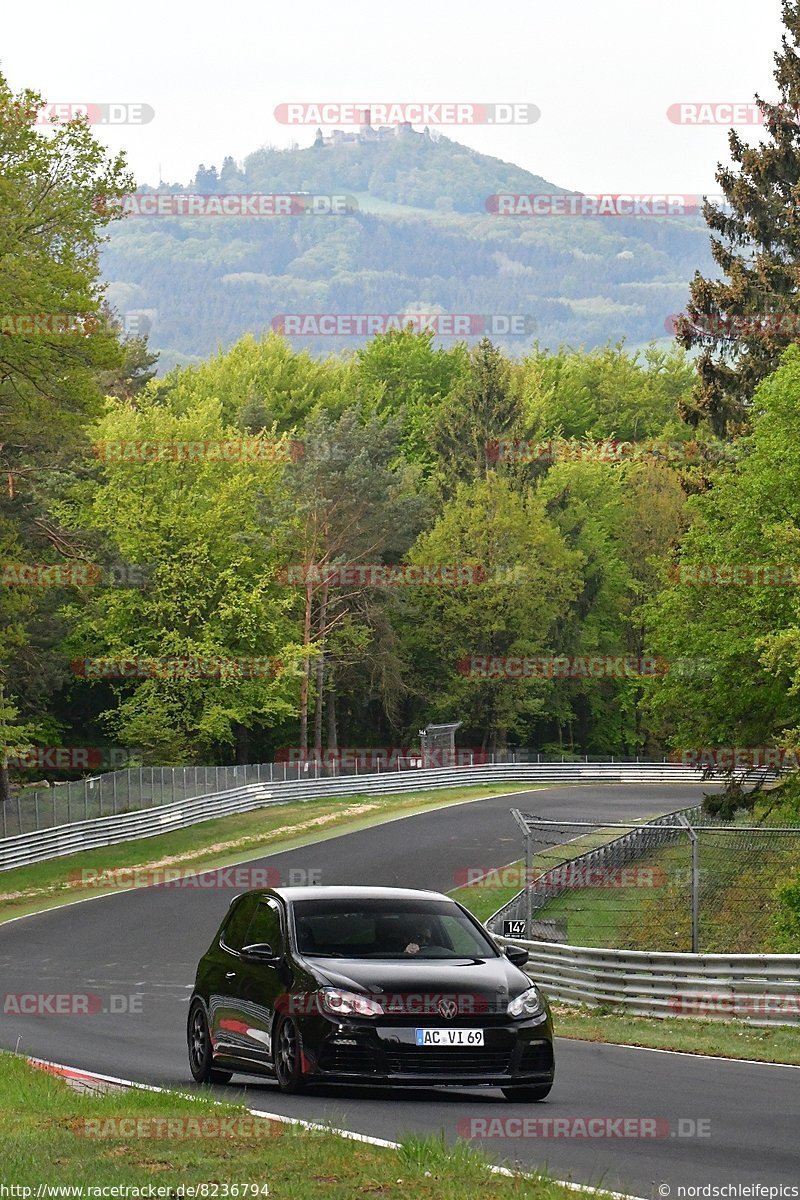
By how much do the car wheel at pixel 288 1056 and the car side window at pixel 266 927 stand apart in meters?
0.65

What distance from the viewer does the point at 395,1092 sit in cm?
1286

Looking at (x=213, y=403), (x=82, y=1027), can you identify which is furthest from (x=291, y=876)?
(x=213, y=403)

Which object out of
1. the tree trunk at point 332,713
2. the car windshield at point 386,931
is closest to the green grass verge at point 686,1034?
the car windshield at point 386,931

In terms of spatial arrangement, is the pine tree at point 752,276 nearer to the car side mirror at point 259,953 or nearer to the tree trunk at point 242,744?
the tree trunk at point 242,744

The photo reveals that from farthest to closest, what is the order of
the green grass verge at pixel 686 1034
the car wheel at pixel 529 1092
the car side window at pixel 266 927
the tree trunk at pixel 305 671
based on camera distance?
the tree trunk at pixel 305 671 < the green grass verge at pixel 686 1034 < the car side window at pixel 266 927 < the car wheel at pixel 529 1092

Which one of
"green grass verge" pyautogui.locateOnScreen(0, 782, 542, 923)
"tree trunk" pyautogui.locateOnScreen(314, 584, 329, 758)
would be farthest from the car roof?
"tree trunk" pyautogui.locateOnScreen(314, 584, 329, 758)

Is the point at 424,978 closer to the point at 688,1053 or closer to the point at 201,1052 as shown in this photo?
the point at 201,1052

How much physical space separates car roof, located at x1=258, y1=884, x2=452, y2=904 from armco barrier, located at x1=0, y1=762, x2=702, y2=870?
34.0 m

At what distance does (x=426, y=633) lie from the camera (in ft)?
288

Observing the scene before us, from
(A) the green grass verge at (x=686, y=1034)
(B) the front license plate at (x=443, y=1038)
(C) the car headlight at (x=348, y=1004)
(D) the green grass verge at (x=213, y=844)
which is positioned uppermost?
(C) the car headlight at (x=348, y=1004)

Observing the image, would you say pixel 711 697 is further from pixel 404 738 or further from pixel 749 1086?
pixel 404 738

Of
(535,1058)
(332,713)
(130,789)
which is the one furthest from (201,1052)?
(332,713)

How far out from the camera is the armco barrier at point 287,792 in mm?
48500

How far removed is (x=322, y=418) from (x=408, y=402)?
21.8 m
